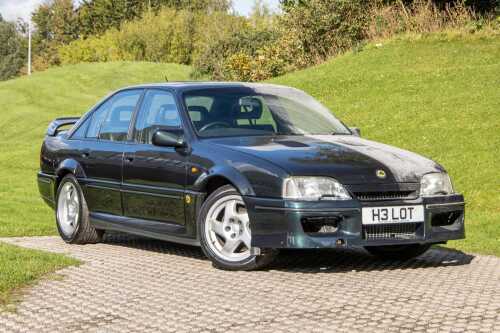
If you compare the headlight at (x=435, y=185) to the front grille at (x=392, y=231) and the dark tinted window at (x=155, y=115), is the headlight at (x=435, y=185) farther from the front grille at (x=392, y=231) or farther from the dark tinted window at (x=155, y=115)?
the dark tinted window at (x=155, y=115)

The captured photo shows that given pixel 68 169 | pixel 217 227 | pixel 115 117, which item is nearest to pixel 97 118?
pixel 115 117

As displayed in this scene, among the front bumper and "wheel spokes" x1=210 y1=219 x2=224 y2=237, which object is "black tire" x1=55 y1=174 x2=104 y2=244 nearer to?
"wheel spokes" x1=210 y1=219 x2=224 y2=237

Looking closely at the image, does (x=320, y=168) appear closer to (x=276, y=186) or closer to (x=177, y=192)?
(x=276, y=186)

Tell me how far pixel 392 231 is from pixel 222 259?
1346mm

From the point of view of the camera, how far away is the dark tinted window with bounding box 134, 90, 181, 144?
841 centimetres

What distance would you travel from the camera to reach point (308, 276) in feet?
23.7

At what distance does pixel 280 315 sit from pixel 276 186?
5.03ft

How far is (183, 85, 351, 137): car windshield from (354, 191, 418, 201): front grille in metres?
1.26

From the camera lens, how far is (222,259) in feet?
24.6

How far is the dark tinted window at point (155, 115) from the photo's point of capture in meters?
8.41

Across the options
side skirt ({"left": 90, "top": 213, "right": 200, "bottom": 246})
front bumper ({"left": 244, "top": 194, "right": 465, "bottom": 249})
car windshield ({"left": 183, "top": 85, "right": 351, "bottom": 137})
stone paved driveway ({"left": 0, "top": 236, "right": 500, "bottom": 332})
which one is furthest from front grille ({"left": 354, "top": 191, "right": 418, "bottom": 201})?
side skirt ({"left": 90, "top": 213, "right": 200, "bottom": 246})

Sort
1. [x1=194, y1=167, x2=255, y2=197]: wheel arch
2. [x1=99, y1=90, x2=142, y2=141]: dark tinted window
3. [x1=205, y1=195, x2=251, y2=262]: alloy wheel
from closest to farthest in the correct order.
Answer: [x1=194, y1=167, x2=255, y2=197]: wheel arch < [x1=205, y1=195, x2=251, y2=262]: alloy wheel < [x1=99, y1=90, x2=142, y2=141]: dark tinted window

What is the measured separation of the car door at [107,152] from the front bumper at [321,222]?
205cm

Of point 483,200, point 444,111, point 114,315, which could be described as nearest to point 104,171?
point 114,315
